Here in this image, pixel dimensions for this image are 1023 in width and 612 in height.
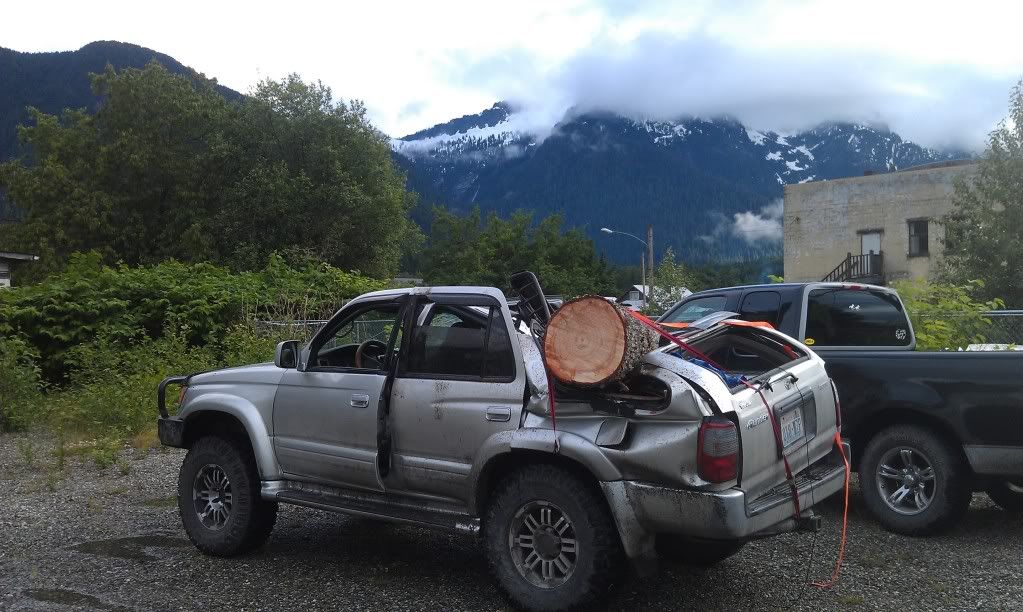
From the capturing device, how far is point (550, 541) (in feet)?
16.0

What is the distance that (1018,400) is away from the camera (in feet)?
20.2

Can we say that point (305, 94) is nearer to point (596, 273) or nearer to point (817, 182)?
point (817, 182)

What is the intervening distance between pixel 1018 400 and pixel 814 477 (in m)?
1.92

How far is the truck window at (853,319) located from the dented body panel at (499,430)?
2.23 m

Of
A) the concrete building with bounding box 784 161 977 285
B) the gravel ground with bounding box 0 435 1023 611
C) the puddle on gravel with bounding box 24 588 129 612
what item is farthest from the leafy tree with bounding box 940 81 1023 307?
the puddle on gravel with bounding box 24 588 129 612

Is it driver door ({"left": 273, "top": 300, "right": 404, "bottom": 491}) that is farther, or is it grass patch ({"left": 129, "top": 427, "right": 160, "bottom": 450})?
grass patch ({"left": 129, "top": 427, "right": 160, "bottom": 450})

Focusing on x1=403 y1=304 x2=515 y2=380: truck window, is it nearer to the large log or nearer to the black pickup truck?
the large log

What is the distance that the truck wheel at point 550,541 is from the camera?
467 centimetres

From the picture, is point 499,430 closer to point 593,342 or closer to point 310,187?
point 593,342

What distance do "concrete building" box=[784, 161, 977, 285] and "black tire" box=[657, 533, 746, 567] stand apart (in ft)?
126

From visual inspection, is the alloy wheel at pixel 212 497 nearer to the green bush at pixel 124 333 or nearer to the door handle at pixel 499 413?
the door handle at pixel 499 413

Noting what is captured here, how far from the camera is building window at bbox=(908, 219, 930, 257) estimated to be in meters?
41.8

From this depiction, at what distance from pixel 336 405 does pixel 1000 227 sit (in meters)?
25.5

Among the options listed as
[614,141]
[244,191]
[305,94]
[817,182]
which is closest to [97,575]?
[244,191]
